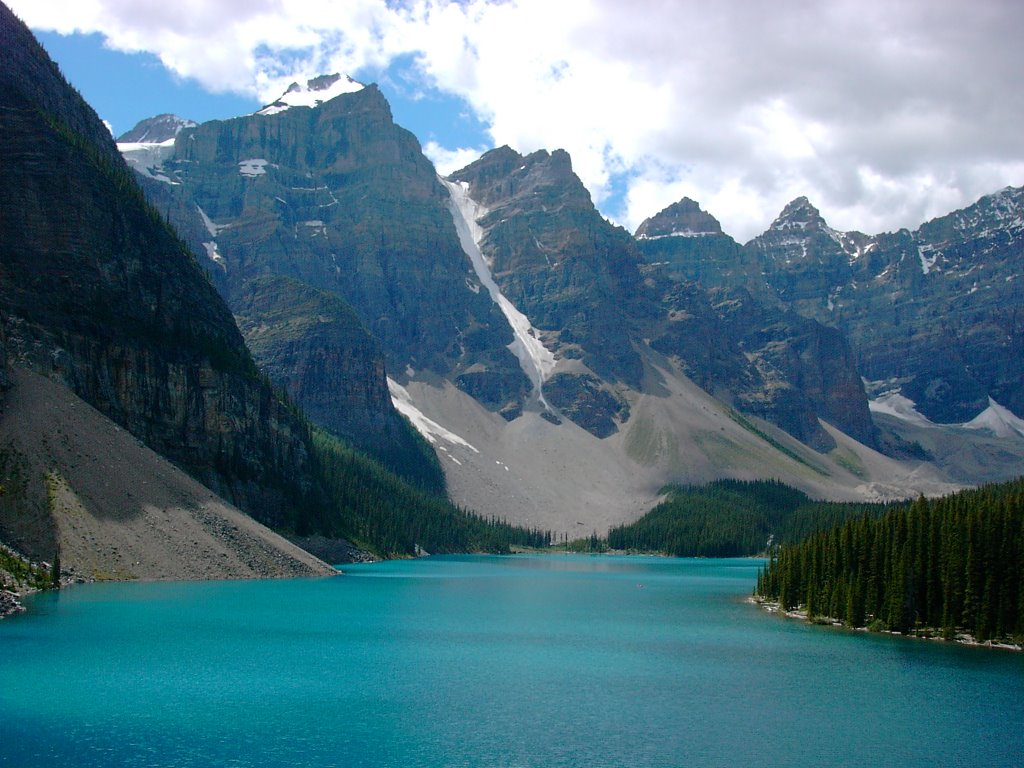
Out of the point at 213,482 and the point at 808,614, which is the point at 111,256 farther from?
the point at 808,614

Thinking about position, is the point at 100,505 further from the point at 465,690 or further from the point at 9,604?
A: the point at 465,690

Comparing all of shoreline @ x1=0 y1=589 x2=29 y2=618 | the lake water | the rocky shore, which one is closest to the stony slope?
the lake water

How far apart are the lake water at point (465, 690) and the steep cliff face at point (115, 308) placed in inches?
1655

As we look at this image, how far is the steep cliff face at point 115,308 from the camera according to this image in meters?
133

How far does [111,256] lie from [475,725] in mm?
115138

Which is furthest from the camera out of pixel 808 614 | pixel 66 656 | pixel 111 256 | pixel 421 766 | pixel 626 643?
pixel 111 256

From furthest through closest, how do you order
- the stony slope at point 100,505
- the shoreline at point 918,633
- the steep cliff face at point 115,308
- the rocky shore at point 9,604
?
1. the steep cliff face at point 115,308
2. the stony slope at point 100,505
3. the shoreline at point 918,633
4. the rocky shore at point 9,604

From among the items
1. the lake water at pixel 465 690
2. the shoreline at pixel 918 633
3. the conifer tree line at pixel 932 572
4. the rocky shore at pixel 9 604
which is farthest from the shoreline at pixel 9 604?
the conifer tree line at pixel 932 572

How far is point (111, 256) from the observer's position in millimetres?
149375

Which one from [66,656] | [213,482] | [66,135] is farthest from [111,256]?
[66,656]

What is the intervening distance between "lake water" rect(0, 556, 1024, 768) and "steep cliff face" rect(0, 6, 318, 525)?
138ft

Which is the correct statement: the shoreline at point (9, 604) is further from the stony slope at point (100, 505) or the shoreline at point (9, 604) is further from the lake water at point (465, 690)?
the stony slope at point (100, 505)

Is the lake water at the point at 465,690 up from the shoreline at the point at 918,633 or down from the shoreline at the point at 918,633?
down

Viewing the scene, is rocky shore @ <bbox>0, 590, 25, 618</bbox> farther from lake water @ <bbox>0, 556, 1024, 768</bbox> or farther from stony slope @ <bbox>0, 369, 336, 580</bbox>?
stony slope @ <bbox>0, 369, 336, 580</bbox>
